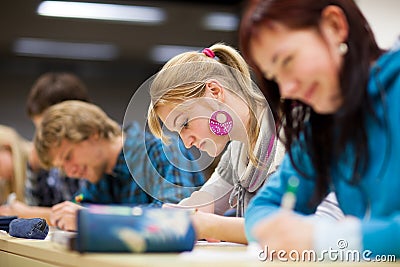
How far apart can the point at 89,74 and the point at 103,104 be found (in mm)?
207

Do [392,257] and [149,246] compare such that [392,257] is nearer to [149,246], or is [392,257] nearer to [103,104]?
[149,246]

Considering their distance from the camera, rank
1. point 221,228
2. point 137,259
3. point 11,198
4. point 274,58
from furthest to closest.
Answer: point 11,198 < point 221,228 < point 274,58 < point 137,259

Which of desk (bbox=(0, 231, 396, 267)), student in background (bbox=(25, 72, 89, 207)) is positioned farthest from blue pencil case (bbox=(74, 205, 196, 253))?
student in background (bbox=(25, 72, 89, 207))

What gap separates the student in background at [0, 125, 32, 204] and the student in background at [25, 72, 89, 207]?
42mm

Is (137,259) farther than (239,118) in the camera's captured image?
No

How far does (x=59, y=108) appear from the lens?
1931 millimetres

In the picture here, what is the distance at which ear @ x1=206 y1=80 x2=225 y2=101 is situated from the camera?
3.55 ft

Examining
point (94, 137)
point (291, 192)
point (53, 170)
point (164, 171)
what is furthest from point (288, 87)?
point (53, 170)

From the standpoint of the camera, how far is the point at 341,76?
0.69 m

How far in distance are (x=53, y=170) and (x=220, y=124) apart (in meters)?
1.51

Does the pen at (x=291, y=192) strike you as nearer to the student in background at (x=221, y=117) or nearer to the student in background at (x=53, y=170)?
the student in background at (x=221, y=117)

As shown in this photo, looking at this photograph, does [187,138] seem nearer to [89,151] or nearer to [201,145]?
[201,145]

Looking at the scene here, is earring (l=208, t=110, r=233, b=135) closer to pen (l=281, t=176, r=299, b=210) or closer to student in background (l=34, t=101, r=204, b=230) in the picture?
pen (l=281, t=176, r=299, b=210)

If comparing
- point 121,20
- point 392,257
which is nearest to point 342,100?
point 392,257
